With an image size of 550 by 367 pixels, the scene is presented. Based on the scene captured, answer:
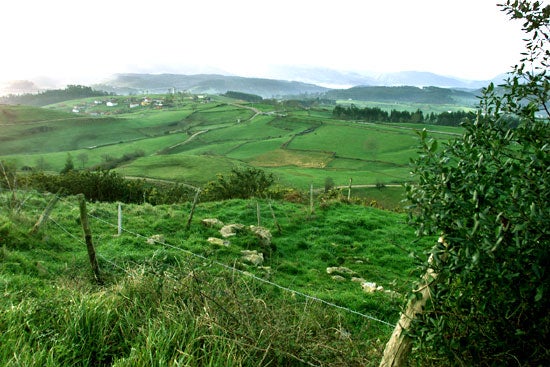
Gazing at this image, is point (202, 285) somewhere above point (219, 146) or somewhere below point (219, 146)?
above

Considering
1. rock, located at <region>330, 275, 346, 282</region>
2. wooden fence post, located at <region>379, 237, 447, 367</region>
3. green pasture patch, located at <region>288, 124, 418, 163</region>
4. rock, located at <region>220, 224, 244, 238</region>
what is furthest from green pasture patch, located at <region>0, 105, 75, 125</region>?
wooden fence post, located at <region>379, 237, 447, 367</region>

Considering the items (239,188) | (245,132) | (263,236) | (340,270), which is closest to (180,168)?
(245,132)

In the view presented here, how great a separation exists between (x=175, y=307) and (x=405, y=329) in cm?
320

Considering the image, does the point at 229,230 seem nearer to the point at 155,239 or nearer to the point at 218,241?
the point at 218,241

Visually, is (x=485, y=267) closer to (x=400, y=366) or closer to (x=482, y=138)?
(x=482, y=138)

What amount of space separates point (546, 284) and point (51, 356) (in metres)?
4.96

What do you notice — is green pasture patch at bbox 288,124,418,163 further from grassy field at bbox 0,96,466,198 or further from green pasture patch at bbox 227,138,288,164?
green pasture patch at bbox 227,138,288,164

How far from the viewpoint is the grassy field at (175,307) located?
4500mm

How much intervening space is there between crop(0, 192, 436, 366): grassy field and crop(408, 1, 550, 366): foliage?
2.07 ft

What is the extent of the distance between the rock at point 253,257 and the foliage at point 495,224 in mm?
8027

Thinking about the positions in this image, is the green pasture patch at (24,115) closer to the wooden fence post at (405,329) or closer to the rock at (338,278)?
the rock at (338,278)

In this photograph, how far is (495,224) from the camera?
265 centimetres

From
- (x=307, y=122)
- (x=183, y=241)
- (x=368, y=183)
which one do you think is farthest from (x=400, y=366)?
(x=307, y=122)

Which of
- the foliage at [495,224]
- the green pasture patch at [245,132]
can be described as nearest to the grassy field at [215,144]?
the green pasture patch at [245,132]
